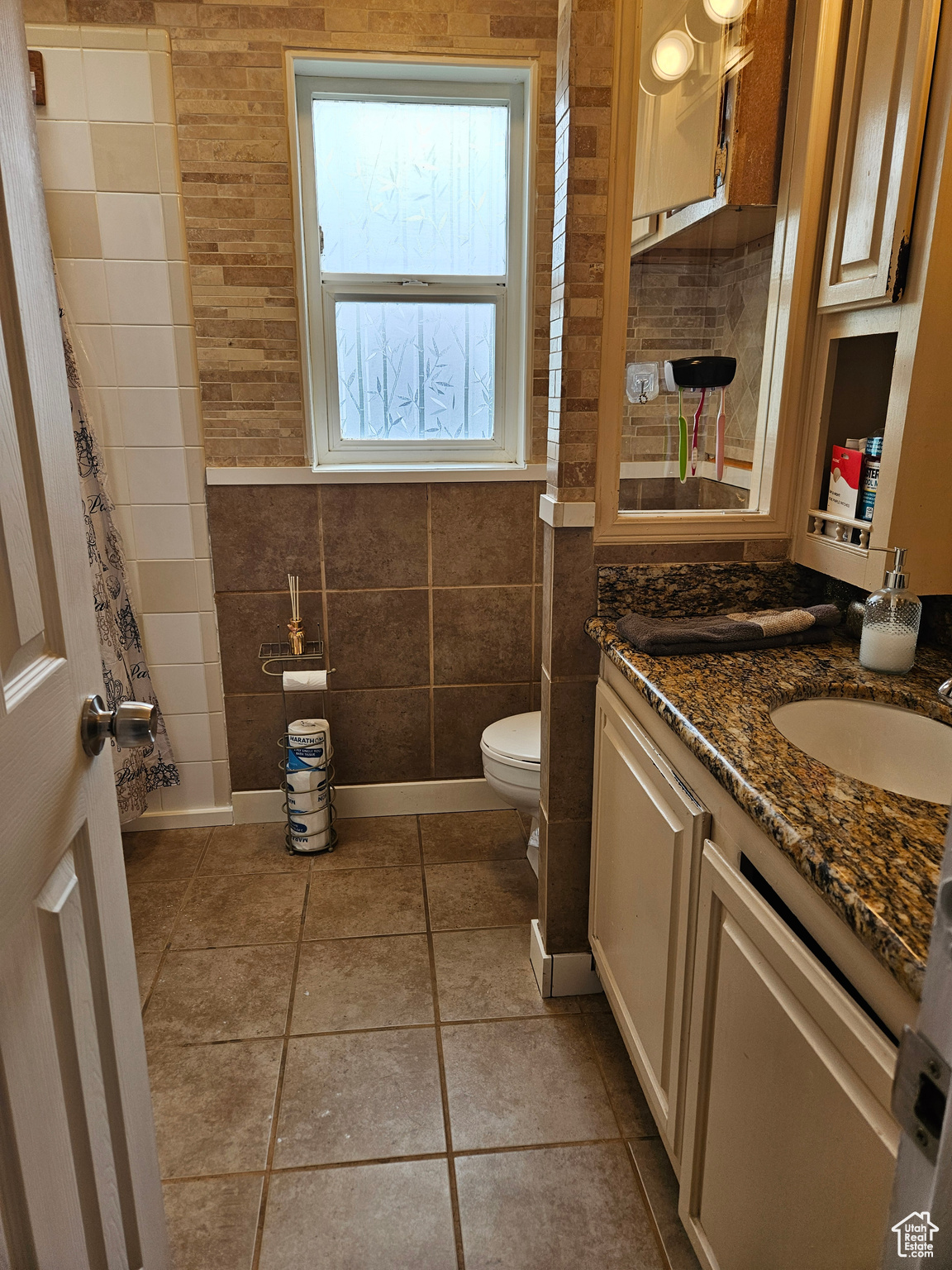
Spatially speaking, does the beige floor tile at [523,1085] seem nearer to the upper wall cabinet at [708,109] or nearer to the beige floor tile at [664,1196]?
the beige floor tile at [664,1196]

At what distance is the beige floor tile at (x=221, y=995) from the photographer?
1959mm

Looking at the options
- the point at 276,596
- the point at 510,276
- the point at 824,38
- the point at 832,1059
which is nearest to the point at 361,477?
the point at 276,596

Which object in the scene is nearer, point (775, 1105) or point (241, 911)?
point (775, 1105)

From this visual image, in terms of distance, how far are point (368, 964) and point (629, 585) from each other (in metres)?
1.17

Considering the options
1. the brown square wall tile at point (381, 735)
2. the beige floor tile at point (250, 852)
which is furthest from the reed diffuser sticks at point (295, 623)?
the beige floor tile at point (250, 852)

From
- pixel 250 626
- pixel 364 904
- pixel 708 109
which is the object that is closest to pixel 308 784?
pixel 364 904

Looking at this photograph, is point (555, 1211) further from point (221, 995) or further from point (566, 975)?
point (221, 995)

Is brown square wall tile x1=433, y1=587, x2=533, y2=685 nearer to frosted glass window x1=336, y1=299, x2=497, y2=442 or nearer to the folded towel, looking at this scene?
frosted glass window x1=336, y1=299, x2=497, y2=442

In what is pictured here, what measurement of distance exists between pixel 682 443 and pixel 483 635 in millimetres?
1148

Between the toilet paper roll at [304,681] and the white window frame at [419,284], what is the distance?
63 centimetres

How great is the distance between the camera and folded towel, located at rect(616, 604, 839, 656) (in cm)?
161

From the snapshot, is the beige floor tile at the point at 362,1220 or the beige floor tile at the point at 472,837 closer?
the beige floor tile at the point at 362,1220

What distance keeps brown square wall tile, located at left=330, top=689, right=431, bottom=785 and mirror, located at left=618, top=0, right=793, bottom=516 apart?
1.28 metres

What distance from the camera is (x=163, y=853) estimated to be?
2.72m
